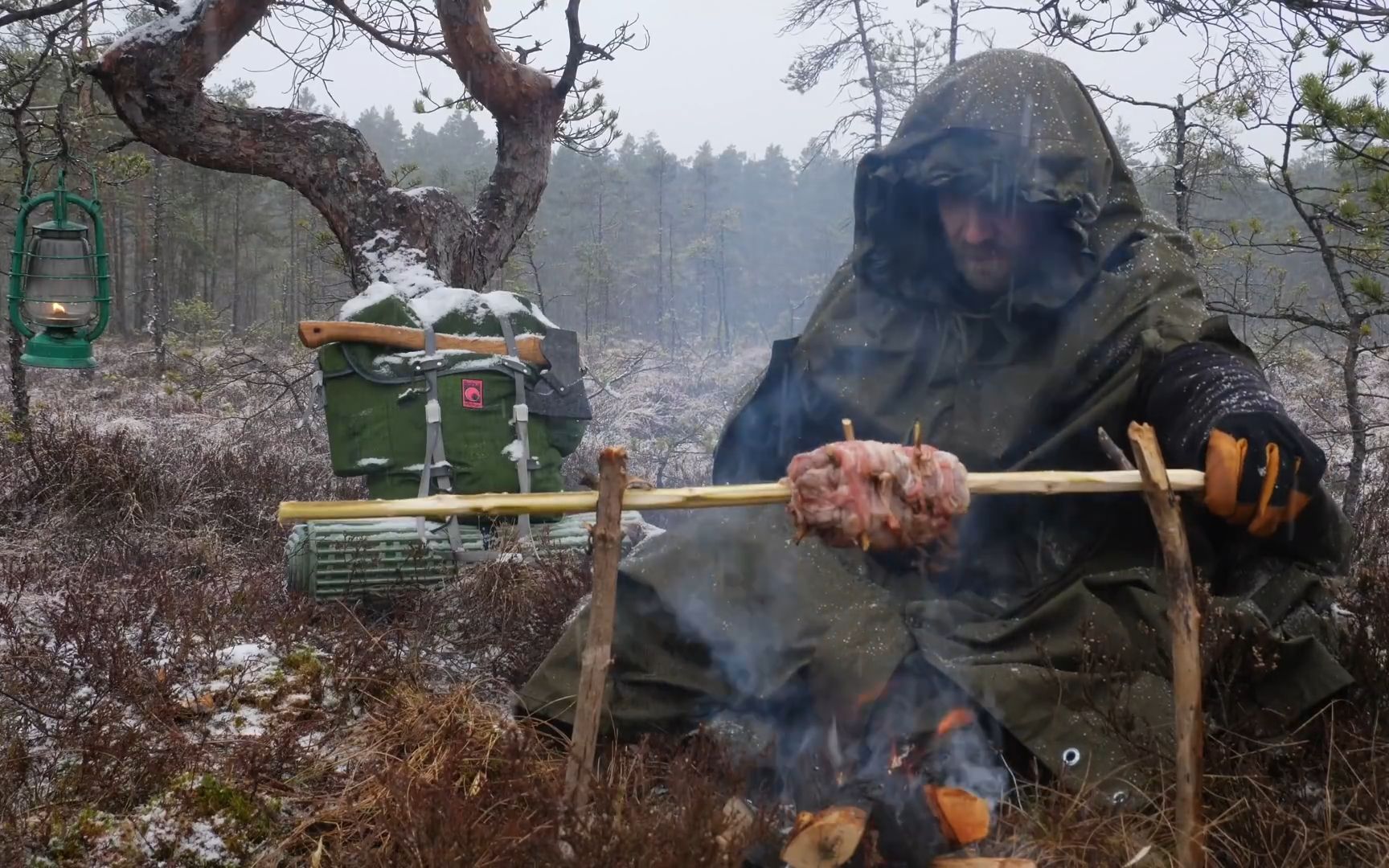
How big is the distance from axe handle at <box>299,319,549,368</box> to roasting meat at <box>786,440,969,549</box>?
3.29m

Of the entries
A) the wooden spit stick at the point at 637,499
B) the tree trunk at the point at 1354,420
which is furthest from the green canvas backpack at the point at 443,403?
the tree trunk at the point at 1354,420

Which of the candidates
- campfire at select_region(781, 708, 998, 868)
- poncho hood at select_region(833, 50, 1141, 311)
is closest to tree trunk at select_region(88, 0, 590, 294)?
poncho hood at select_region(833, 50, 1141, 311)

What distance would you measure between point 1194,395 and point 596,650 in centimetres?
188

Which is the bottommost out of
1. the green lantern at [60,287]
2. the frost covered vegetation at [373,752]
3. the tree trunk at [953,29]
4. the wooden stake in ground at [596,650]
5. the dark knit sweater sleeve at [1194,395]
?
the frost covered vegetation at [373,752]

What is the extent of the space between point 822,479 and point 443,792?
3.54 ft

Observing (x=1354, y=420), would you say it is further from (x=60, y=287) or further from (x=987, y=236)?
(x=60, y=287)

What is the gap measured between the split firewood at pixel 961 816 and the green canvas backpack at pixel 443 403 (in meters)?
3.27

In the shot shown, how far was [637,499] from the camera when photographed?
6.12 ft

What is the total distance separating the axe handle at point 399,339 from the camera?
4.68 metres

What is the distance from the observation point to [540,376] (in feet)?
16.9

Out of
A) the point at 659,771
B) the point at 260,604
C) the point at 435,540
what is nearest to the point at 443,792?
the point at 659,771

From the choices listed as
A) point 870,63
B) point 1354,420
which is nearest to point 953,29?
point 870,63

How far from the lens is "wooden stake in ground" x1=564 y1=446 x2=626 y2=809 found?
1.88m

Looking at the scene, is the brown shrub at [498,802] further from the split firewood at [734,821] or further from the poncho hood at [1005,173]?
the poncho hood at [1005,173]
